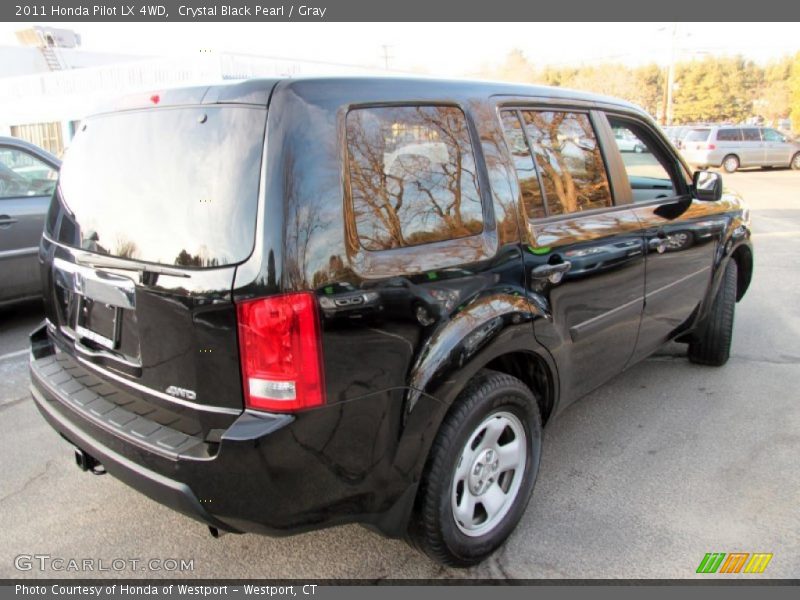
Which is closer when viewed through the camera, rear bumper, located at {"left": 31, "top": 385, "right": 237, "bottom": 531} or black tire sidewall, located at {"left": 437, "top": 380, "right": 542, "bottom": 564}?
rear bumper, located at {"left": 31, "top": 385, "right": 237, "bottom": 531}

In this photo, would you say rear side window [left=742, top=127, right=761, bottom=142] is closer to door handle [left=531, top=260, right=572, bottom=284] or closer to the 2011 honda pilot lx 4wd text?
the 2011 honda pilot lx 4wd text

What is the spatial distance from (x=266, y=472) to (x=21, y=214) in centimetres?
469

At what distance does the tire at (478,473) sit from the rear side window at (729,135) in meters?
24.3

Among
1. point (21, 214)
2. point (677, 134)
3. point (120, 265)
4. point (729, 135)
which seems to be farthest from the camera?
point (677, 134)

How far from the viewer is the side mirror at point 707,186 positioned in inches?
153

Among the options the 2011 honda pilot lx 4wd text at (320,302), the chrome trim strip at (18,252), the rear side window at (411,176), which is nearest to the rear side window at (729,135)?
the 2011 honda pilot lx 4wd text at (320,302)

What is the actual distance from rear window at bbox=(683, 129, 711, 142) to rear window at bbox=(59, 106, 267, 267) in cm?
2491

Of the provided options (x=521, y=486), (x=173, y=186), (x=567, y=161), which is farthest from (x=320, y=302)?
(x=567, y=161)

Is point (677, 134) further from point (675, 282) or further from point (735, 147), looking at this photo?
point (675, 282)

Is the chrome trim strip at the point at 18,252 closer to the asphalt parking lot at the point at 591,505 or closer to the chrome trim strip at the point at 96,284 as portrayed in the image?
the asphalt parking lot at the point at 591,505

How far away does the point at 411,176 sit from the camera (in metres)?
2.23

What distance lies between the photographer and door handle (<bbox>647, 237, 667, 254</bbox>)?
3.42 meters

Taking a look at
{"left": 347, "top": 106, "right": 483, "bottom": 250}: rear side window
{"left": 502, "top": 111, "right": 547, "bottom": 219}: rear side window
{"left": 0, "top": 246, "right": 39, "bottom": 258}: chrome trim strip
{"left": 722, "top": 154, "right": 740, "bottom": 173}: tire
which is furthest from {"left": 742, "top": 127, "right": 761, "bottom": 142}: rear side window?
{"left": 347, "top": 106, "right": 483, "bottom": 250}: rear side window

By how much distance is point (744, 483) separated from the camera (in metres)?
3.09
